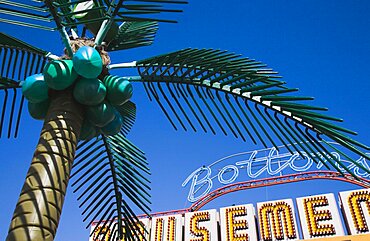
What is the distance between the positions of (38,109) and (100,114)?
1.34 feet

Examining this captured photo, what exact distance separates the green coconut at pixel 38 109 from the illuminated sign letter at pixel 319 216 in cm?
1409

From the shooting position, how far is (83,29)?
2.77m

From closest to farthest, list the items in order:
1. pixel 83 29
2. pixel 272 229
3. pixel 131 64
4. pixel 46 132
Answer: pixel 46 132 < pixel 131 64 < pixel 83 29 < pixel 272 229

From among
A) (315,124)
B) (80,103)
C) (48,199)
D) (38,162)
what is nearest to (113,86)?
(80,103)

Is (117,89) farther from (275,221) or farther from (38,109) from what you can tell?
(275,221)

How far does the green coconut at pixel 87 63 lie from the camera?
1.93m

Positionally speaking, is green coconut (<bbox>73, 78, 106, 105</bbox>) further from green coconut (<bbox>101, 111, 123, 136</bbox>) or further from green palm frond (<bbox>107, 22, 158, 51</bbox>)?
green palm frond (<bbox>107, 22, 158, 51</bbox>)

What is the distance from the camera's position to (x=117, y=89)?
206 centimetres

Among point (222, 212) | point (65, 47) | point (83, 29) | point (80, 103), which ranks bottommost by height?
point (80, 103)

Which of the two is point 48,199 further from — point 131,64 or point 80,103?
point 131,64

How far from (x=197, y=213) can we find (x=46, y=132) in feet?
51.6

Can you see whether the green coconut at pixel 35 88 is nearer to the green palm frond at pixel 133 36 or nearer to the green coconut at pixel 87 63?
the green coconut at pixel 87 63

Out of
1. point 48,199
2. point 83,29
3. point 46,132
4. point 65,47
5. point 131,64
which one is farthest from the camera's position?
point 83,29

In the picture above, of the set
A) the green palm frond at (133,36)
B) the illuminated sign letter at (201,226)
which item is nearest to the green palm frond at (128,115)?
the green palm frond at (133,36)
